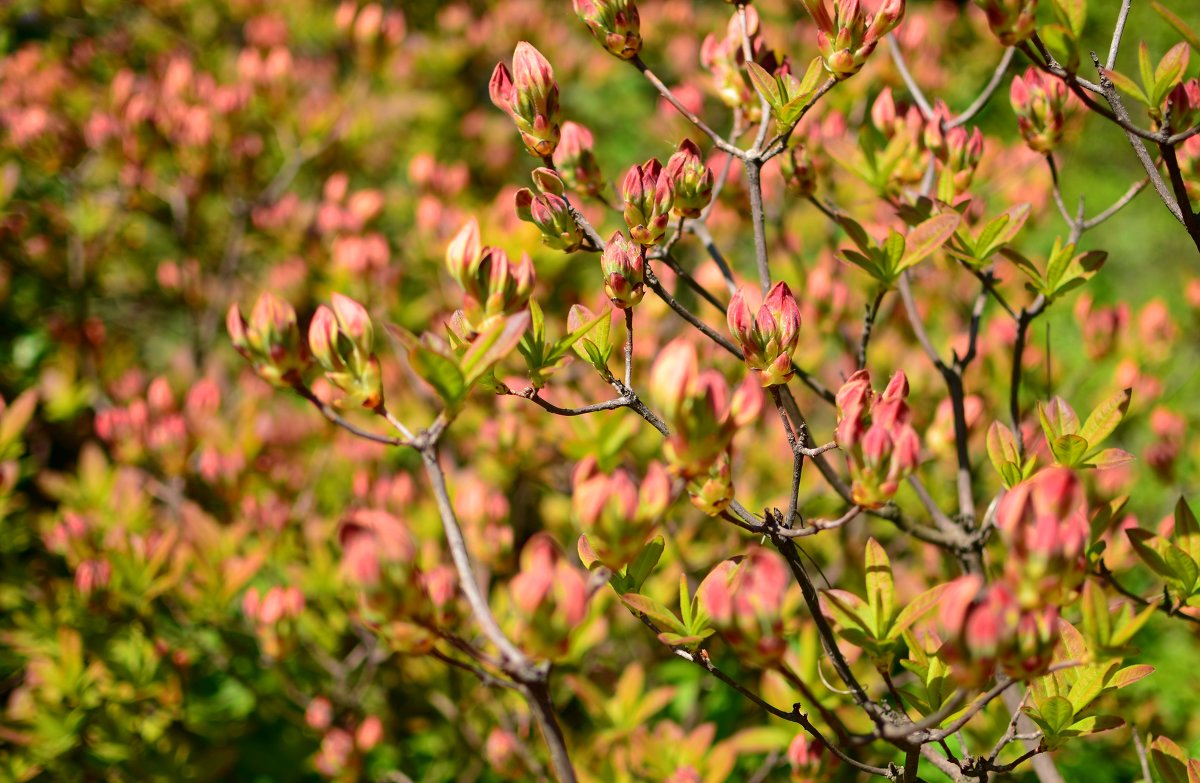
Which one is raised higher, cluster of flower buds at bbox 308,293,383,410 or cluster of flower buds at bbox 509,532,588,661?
cluster of flower buds at bbox 509,532,588,661

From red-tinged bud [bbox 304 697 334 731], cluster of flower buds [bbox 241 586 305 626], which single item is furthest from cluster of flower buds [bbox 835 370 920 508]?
red-tinged bud [bbox 304 697 334 731]

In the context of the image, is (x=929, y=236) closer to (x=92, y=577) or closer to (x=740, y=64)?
(x=740, y=64)

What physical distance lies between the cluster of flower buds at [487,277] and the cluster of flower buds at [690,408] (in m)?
0.18

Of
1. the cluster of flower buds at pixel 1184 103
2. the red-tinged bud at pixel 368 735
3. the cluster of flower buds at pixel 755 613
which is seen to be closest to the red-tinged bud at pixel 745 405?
the cluster of flower buds at pixel 755 613

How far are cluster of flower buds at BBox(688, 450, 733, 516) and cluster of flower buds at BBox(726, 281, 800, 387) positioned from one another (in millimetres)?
115

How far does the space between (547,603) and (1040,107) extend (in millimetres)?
819

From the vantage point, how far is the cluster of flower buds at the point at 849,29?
0.74 metres

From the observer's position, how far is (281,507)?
5.77 ft

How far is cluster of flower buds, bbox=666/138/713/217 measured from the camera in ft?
2.62

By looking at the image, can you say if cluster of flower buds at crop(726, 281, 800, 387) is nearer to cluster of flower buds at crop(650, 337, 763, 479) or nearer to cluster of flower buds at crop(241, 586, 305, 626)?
cluster of flower buds at crop(650, 337, 763, 479)

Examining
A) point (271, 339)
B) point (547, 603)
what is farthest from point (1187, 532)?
point (271, 339)

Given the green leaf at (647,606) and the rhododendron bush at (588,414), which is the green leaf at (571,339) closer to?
the rhododendron bush at (588,414)

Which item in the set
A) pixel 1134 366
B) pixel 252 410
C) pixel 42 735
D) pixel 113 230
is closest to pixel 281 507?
pixel 252 410

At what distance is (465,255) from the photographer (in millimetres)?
706
